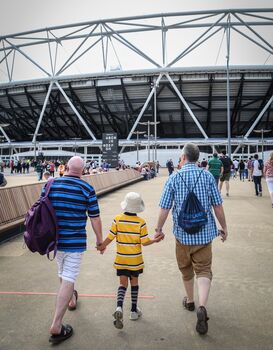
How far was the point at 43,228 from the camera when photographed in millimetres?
2674

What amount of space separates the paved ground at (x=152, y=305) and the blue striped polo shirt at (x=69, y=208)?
834 mm

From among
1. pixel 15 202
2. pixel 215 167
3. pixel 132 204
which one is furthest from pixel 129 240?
pixel 215 167

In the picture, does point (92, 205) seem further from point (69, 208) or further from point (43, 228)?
point (43, 228)

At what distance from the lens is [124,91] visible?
1741 inches

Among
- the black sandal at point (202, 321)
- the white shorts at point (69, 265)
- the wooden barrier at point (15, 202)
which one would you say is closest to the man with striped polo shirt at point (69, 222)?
the white shorts at point (69, 265)

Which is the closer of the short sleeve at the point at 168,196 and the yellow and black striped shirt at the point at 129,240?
the yellow and black striped shirt at the point at 129,240

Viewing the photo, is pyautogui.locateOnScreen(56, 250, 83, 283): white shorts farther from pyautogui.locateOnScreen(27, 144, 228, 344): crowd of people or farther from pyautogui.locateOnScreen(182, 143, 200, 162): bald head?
pyautogui.locateOnScreen(182, 143, 200, 162): bald head

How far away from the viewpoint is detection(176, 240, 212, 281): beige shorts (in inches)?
116

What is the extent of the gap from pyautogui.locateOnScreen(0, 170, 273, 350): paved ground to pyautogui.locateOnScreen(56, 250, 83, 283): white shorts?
540mm

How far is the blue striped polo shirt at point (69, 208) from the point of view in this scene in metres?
2.79

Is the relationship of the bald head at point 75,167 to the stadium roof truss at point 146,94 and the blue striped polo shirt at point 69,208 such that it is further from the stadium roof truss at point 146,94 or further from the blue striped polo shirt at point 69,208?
the stadium roof truss at point 146,94

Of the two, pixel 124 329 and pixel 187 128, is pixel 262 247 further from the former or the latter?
pixel 187 128

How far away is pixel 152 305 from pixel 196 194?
140cm

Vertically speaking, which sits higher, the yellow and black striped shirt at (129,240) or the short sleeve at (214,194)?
the short sleeve at (214,194)
